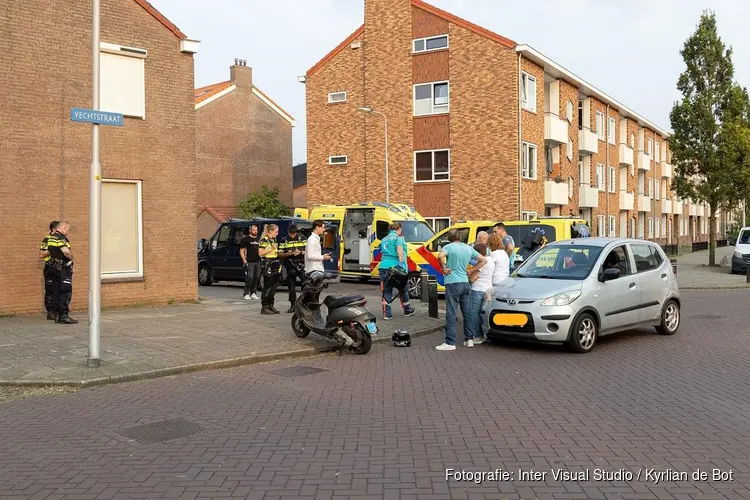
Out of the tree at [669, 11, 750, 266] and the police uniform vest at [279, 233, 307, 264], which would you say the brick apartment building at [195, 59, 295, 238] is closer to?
the tree at [669, 11, 750, 266]

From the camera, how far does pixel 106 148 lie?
549 inches

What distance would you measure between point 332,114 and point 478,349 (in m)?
25.0

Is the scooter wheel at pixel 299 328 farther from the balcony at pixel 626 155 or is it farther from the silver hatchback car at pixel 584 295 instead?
the balcony at pixel 626 155

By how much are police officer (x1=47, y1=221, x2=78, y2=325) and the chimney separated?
3436cm

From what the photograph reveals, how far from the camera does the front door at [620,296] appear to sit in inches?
391

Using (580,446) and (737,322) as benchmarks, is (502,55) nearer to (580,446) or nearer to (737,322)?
(737,322)

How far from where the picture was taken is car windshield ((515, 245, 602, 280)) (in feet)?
33.3

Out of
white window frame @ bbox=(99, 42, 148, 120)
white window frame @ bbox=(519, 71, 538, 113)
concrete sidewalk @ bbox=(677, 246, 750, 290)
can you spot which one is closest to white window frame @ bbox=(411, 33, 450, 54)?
white window frame @ bbox=(519, 71, 538, 113)

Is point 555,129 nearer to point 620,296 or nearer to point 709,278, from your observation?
point 709,278

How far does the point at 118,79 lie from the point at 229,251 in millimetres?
7054

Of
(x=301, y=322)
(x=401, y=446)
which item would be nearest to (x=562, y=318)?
(x=301, y=322)

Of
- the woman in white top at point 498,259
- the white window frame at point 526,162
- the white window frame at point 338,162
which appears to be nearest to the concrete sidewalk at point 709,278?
the white window frame at point 526,162

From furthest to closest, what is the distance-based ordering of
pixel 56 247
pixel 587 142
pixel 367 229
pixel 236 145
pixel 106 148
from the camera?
pixel 236 145 < pixel 587 142 < pixel 367 229 < pixel 106 148 < pixel 56 247

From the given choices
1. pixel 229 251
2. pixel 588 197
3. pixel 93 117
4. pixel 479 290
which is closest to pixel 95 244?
pixel 93 117
